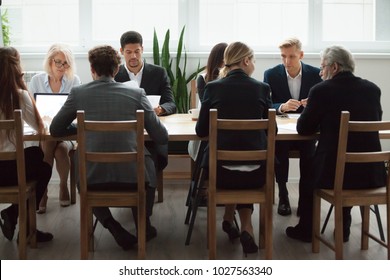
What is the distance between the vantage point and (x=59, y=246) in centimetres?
353

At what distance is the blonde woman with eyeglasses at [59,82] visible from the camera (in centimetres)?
438

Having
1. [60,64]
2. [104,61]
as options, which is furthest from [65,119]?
[60,64]

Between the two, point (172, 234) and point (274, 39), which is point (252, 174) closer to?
point (172, 234)

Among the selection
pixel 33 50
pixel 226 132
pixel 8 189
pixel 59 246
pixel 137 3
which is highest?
pixel 137 3

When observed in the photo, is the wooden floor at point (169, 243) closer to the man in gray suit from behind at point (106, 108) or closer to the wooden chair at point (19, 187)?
the wooden chair at point (19, 187)

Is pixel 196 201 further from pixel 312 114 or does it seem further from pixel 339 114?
pixel 339 114

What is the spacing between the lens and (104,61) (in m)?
3.20

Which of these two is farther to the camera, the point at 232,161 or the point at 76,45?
the point at 76,45

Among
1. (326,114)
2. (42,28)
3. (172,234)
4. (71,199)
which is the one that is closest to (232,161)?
(326,114)

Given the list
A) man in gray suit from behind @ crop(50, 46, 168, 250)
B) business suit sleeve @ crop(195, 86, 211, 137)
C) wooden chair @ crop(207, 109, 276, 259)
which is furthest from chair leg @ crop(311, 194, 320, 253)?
man in gray suit from behind @ crop(50, 46, 168, 250)

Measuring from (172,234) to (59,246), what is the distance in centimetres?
68

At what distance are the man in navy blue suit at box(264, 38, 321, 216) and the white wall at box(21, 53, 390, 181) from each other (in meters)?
0.84

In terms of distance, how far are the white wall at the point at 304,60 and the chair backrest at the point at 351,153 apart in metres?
2.26

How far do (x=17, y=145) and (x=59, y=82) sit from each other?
1.50 m
